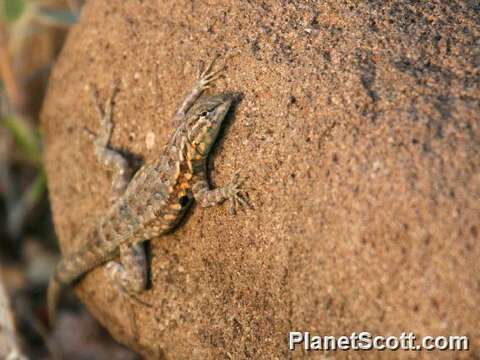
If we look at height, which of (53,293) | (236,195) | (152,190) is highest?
(152,190)

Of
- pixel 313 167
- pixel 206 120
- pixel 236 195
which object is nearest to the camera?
pixel 313 167

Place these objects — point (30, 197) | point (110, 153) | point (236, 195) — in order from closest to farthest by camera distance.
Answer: point (236, 195)
point (110, 153)
point (30, 197)

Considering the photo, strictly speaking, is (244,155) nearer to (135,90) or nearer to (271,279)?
(271,279)

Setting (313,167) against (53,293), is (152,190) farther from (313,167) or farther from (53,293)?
(53,293)

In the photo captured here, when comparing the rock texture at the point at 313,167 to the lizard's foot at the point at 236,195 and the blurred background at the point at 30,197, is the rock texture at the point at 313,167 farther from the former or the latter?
the blurred background at the point at 30,197

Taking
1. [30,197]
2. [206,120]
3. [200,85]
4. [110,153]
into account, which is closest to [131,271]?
[110,153]

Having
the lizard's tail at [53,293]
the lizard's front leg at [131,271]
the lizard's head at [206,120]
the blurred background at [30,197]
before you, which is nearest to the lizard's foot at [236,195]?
the lizard's head at [206,120]

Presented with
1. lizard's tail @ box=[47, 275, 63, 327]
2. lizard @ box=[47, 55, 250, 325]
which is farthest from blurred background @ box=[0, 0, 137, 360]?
lizard @ box=[47, 55, 250, 325]
